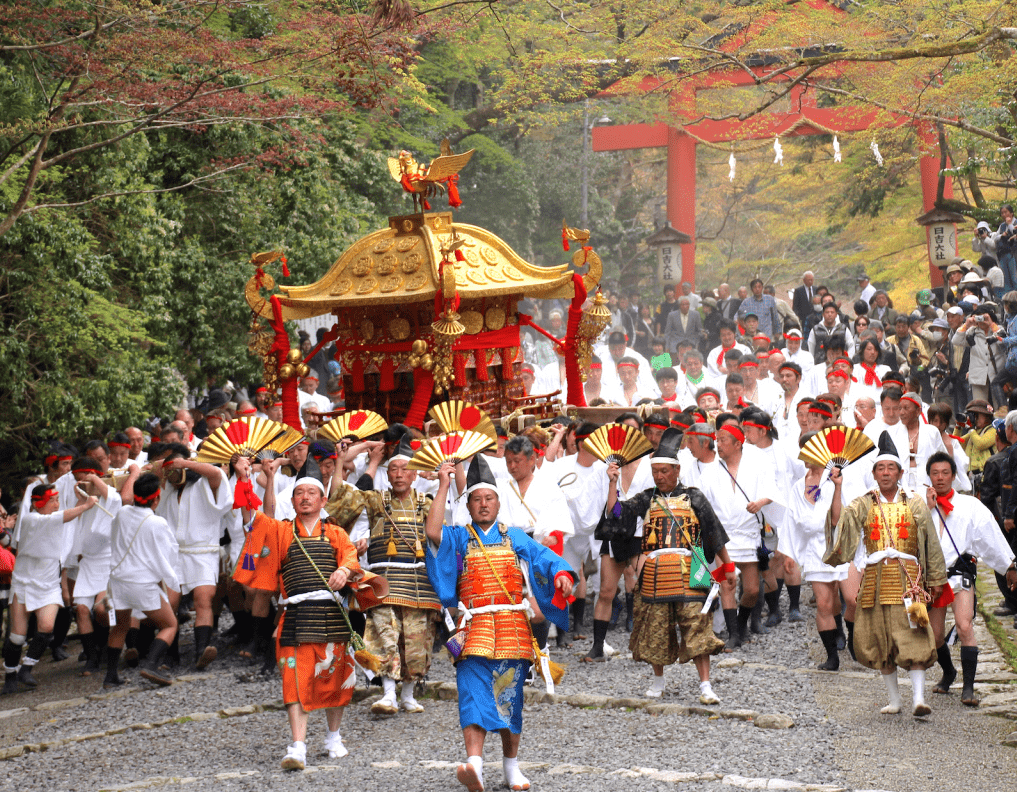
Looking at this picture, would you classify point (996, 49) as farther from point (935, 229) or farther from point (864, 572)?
point (935, 229)

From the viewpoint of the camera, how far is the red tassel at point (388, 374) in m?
8.70

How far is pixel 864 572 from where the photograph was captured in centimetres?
566

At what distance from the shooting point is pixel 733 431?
23.0 ft

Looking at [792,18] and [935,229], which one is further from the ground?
[792,18]

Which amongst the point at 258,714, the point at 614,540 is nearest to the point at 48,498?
the point at 258,714

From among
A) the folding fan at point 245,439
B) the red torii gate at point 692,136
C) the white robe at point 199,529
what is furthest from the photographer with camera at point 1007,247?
the folding fan at point 245,439

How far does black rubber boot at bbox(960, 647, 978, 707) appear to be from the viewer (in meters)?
5.59

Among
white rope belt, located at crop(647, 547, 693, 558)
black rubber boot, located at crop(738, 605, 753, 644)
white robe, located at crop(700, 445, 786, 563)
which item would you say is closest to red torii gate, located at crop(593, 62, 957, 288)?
white robe, located at crop(700, 445, 786, 563)

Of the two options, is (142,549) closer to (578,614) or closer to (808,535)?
(578,614)

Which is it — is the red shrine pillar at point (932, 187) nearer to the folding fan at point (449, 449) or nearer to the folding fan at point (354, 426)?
the folding fan at point (354, 426)

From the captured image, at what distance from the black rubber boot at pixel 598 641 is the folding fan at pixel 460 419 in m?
1.72

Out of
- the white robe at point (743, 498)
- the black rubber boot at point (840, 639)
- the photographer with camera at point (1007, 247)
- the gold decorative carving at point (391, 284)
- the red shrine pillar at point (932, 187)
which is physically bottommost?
the black rubber boot at point (840, 639)

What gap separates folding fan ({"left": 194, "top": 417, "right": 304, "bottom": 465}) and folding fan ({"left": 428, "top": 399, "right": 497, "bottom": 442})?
0.86 meters

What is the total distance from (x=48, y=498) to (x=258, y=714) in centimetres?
217
